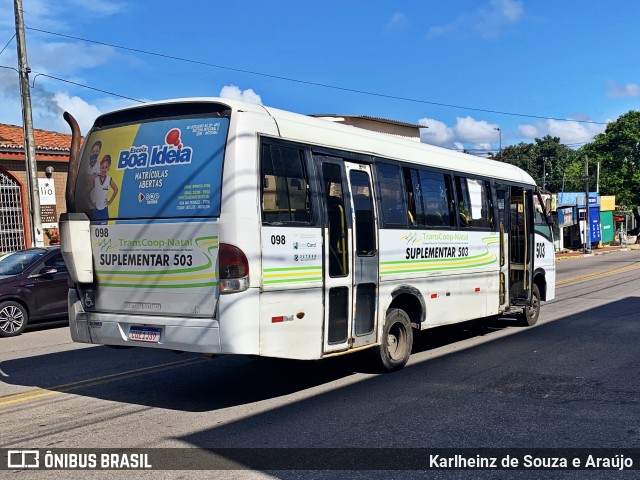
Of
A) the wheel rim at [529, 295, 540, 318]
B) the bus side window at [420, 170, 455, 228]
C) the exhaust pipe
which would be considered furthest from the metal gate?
the bus side window at [420, 170, 455, 228]

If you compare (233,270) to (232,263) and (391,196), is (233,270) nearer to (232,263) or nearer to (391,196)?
(232,263)

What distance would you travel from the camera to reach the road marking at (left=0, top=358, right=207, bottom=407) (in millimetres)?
7293

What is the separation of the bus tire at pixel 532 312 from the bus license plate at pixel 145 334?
25.5ft

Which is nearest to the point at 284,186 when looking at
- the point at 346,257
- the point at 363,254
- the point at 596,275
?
the point at 346,257

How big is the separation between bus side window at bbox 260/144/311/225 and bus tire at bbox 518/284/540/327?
22.2ft

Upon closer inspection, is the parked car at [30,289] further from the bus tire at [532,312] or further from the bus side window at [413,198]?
the bus tire at [532,312]

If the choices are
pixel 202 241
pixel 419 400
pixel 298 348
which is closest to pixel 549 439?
pixel 419 400

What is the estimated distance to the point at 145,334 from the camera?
6.64m

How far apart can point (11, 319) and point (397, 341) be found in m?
7.83

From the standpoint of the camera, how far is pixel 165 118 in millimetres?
6809

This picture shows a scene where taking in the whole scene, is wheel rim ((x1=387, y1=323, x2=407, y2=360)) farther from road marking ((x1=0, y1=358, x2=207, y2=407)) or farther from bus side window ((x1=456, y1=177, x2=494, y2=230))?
road marking ((x1=0, y1=358, x2=207, y2=407))

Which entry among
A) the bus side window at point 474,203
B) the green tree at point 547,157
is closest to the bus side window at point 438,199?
the bus side window at point 474,203

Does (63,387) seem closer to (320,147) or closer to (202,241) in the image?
(202,241)

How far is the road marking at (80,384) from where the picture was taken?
7293mm
